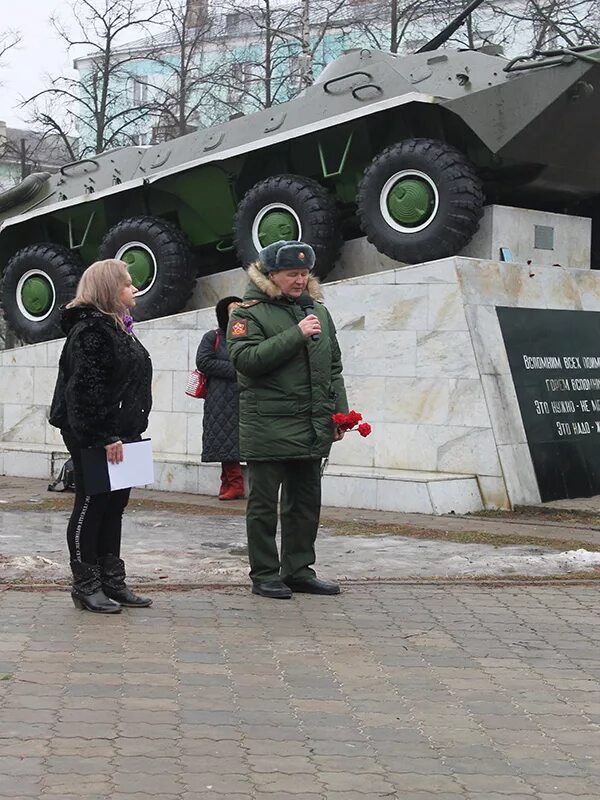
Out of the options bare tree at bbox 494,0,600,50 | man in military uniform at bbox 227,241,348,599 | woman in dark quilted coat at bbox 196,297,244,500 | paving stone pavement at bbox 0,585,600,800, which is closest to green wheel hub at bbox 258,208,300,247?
woman in dark quilted coat at bbox 196,297,244,500

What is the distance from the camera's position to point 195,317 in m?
12.9

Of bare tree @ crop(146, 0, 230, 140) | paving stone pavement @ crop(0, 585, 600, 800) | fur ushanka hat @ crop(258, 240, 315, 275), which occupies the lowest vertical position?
paving stone pavement @ crop(0, 585, 600, 800)

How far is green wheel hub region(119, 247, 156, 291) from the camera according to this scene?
14.3 metres

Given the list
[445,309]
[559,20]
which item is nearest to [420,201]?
[445,309]

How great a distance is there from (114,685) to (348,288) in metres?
6.94

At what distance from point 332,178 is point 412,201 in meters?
1.48

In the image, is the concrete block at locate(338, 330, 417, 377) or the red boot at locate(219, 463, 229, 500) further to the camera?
the red boot at locate(219, 463, 229, 500)

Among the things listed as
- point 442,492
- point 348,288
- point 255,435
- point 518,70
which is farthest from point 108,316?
point 518,70

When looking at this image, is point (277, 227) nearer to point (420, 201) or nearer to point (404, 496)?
point (420, 201)

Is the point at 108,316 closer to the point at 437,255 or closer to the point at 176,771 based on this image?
the point at 176,771

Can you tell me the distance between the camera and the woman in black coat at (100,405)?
611 centimetres

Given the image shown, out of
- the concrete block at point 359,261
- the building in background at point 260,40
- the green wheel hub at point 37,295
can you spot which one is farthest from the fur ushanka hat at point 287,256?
the building in background at point 260,40

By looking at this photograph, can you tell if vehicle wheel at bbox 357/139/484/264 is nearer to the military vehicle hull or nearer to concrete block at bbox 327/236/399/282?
the military vehicle hull

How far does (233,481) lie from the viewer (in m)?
11.2
